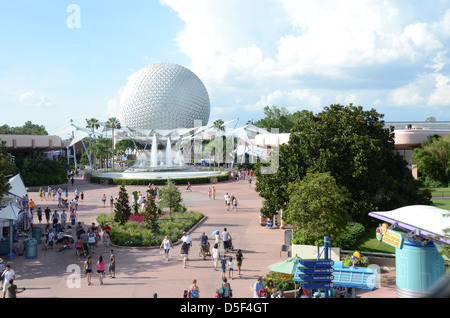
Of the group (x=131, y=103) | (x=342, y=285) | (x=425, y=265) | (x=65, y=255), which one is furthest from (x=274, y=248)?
(x=131, y=103)

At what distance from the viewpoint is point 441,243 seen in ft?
42.4

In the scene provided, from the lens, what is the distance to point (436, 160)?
40469 millimetres

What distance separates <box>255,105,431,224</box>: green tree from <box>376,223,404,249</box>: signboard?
6.09 meters

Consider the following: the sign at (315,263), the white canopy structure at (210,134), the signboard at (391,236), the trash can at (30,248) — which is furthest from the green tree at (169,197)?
the white canopy structure at (210,134)

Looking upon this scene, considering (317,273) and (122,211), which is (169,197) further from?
(317,273)

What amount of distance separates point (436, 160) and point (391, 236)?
101 feet

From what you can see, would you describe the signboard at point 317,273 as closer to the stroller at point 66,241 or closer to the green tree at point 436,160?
the stroller at point 66,241

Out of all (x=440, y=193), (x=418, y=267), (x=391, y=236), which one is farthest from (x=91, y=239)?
(x=440, y=193)

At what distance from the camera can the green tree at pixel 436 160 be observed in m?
40.1

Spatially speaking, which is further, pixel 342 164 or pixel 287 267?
pixel 342 164

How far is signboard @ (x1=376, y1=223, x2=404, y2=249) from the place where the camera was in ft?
43.9

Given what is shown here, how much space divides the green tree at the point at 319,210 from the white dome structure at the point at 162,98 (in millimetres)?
80941

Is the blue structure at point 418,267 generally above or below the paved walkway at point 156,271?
above

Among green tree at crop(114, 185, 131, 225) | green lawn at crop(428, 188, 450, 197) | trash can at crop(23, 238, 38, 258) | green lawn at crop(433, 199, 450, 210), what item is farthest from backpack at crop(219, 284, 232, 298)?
green lawn at crop(428, 188, 450, 197)
